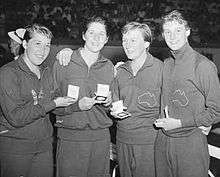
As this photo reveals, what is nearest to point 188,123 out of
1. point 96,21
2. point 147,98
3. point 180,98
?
point 180,98

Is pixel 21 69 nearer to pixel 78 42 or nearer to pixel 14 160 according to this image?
pixel 14 160

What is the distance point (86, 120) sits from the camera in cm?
300

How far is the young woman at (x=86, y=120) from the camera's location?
3.00 meters

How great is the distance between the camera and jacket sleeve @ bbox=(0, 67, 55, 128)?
8.79ft

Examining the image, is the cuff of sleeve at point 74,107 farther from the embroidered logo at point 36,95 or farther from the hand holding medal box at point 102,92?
the embroidered logo at point 36,95

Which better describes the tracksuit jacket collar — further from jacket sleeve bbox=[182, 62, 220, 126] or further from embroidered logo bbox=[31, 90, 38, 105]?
jacket sleeve bbox=[182, 62, 220, 126]

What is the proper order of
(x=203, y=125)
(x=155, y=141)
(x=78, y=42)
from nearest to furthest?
(x=203, y=125) < (x=155, y=141) < (x=78, y=42)

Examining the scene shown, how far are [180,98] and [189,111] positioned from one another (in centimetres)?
13

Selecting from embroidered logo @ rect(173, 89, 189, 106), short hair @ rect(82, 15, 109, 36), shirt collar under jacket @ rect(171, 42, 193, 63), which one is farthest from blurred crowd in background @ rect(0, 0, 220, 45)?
embroidered logo @ rect(173, 89, 189, 106)

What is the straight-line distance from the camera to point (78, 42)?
9766 millimetres

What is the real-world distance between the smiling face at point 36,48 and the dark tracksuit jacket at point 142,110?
2.78 feet

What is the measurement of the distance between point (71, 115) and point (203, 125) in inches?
47.7

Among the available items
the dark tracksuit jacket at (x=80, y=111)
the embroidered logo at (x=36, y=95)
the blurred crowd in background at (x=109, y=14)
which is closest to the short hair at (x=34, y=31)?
the dark tracksuit jacket at (x=80, y=111)

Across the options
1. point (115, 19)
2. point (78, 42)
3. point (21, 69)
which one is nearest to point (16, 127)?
point (21, 69)
